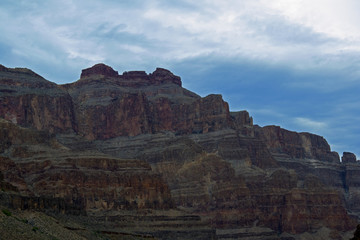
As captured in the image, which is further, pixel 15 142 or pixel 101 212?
pixel 15 142

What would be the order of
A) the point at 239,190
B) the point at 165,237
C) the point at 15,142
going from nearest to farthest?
the point at 165,237 → the point at 15,142 → the point at 239,190

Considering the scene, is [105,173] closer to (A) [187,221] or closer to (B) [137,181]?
(B) [137,181]

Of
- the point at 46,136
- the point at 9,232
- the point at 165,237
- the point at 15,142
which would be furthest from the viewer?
the point at 46,136

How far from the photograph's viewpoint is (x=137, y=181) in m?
158

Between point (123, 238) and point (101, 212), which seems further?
point (101, 212)

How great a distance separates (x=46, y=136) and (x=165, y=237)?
45055 mm

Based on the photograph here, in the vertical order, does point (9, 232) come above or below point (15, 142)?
below

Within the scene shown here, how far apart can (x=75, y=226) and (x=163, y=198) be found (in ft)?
200

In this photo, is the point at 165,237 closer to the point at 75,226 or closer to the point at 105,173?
the point at 105,173

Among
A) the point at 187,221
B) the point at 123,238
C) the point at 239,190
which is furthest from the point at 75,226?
the point at 239,190

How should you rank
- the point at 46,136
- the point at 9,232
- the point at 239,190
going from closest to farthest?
the point at 9,232, the point at 46,136, the point at 239,190

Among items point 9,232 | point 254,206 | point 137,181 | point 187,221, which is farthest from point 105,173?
point 9,232

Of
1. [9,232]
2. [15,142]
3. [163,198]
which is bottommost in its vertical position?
[9,232]

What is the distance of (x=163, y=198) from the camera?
15888 centimetres
